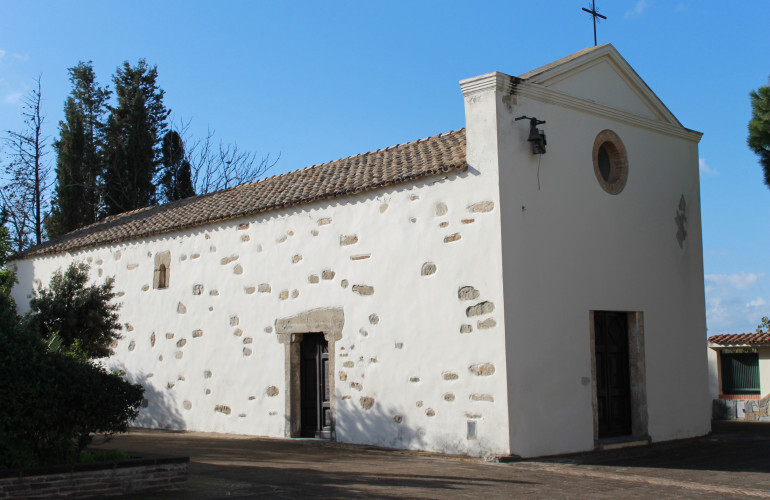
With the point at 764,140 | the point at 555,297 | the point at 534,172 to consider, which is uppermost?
the point at 764,140

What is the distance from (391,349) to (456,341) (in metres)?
1.10

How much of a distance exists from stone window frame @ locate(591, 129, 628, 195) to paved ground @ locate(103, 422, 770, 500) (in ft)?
12.0

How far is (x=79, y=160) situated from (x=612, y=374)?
20.4 meters

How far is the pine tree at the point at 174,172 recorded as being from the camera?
2755 cm

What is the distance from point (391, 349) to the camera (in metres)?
10.0

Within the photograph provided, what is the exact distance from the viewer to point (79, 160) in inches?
992

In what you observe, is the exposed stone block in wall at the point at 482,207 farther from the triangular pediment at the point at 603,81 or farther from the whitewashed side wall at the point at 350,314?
the triangular pediment at the point at 603,81

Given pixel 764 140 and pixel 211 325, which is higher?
pixel 764 140

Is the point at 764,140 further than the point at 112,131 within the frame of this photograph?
No

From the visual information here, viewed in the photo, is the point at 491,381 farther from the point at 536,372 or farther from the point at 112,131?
the point at 112,131

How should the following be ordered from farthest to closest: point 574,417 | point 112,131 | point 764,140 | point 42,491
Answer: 1. point 112,131
2. point 764,140
3. point 574,417
4. point 42,491

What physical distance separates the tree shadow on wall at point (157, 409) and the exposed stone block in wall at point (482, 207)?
6720 millimetres

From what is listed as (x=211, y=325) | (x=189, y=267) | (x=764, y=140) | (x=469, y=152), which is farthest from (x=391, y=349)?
(x=764, y=140)

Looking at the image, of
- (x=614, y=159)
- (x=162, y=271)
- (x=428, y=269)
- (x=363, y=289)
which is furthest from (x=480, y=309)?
(x=162, y=271)
